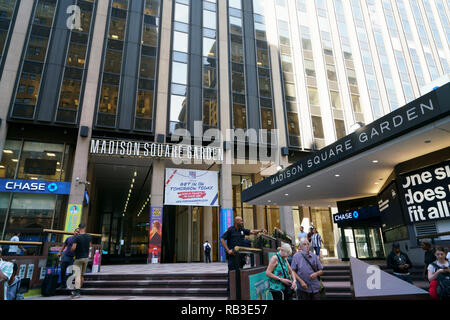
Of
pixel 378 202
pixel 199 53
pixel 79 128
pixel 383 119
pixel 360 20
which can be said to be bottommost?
pixel 378 202

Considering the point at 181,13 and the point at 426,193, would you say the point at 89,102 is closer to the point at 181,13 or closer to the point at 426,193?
the point at 181,13

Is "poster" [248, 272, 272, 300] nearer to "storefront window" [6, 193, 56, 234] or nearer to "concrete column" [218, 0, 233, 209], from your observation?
"concrete column" [218, 0, 233, 209]

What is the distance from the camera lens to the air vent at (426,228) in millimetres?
9203

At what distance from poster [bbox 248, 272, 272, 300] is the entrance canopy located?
5.78 meters

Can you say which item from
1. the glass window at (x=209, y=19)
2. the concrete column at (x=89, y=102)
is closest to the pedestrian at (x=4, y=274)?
the concrete column at (x=89, y=102)

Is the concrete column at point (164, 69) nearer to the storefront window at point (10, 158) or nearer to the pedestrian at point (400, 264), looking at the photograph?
the storefront window at point (10, 158)

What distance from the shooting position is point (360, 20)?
3148 centimetres

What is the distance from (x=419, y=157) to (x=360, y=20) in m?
28.2

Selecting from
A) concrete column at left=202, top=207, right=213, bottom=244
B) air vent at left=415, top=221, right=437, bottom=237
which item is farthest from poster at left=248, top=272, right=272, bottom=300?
concrete column at left=202, top=207, right=213, bottom=244

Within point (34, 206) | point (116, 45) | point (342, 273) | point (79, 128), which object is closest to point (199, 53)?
point (116, 45)

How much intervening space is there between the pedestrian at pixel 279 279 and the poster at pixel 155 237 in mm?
15234

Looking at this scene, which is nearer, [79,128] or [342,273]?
[342,273]

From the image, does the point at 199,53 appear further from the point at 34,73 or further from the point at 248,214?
the point at 248,214
